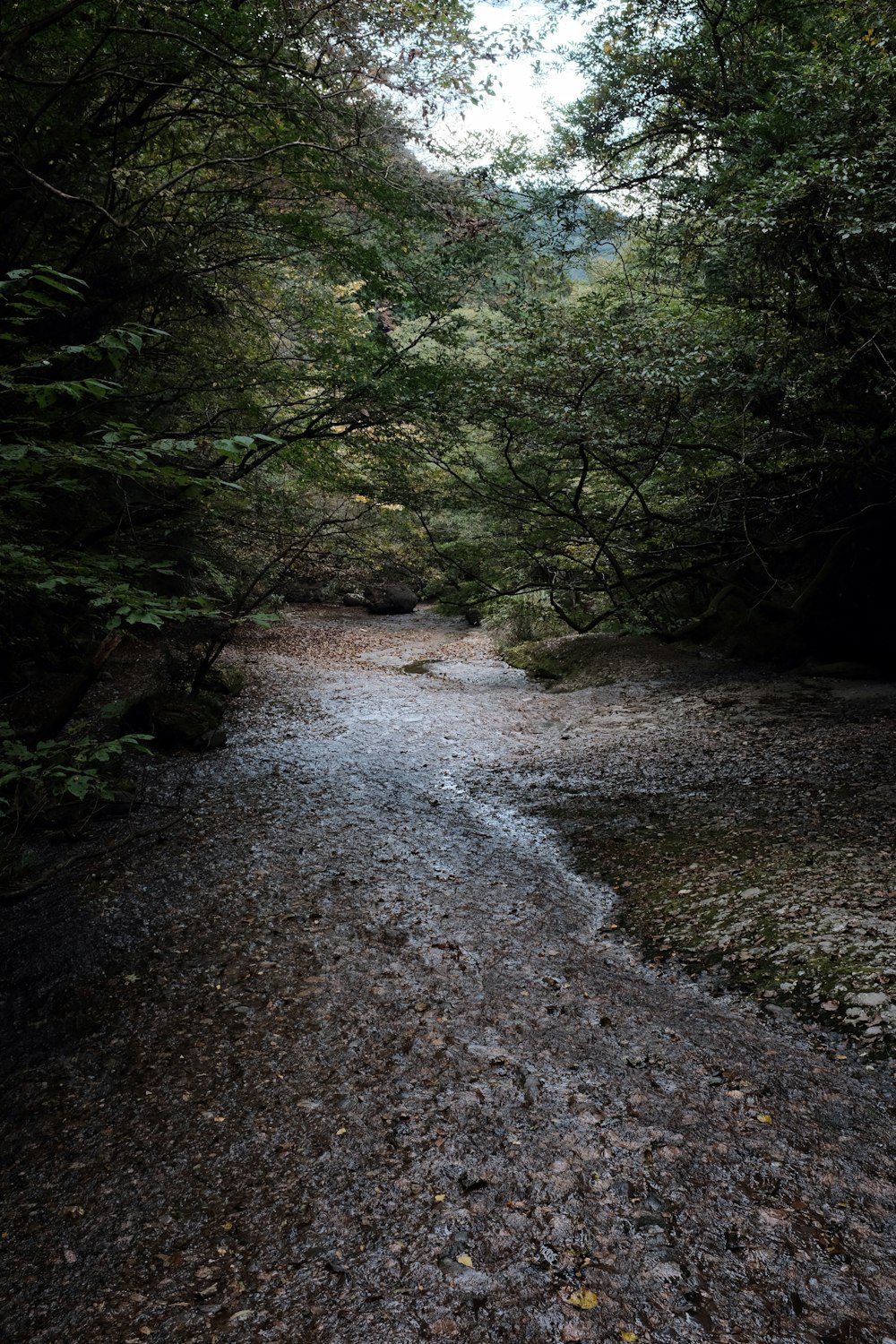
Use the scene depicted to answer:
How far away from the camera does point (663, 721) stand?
9.30 m

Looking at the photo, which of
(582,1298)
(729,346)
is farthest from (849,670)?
(582,1298)

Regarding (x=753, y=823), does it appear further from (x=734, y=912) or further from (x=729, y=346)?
(x=729, y=346)

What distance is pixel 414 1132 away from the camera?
3145mm

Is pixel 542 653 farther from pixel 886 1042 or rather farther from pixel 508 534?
pixel 886 1042

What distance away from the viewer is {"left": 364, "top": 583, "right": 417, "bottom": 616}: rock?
80.0 feet

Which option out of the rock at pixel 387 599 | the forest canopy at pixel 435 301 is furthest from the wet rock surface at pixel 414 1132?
the rock at pixel 387 599

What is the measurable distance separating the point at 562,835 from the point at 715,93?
8890 millimetres

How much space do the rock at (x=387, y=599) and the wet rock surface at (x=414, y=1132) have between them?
1892 centimetres

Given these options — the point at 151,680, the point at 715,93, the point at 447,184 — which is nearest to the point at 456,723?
the point at 151,680

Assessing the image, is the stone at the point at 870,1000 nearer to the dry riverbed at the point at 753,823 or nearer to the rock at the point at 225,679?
the dry riverbed at the point at 753,823

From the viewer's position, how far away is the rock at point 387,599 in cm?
2439

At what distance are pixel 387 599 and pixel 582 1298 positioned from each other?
22712 mm

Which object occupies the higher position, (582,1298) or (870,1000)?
(870,1000)

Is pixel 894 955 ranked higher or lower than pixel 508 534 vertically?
lower
